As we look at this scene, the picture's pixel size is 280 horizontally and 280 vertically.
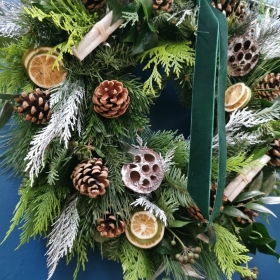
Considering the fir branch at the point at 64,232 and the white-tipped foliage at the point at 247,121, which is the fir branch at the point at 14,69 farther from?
the white-tipped foliage at the point at 247,121

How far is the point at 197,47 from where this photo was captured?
64 cm

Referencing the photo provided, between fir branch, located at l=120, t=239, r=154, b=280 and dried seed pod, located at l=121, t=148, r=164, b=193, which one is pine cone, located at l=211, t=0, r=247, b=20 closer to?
dried seed pod, located at l=121, t=148, r=164, b=193

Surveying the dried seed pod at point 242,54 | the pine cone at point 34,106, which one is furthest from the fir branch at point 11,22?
the dried seed pod at point 242,54

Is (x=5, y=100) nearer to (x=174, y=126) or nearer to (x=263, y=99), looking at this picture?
(x=174, y=126)

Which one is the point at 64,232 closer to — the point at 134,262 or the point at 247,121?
the point at 134,262

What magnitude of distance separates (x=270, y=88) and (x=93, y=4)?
469mm

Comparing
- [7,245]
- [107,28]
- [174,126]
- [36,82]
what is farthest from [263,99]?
[7,245]

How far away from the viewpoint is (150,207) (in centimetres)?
73

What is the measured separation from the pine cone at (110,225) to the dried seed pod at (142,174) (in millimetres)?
72

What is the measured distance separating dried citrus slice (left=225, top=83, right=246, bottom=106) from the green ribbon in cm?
23

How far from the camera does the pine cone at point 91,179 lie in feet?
2.22

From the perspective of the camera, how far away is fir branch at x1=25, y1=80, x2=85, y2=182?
0.66 m

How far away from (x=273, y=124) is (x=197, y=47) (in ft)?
1.10

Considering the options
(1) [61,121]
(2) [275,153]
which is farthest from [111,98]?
(2) [275,153]
